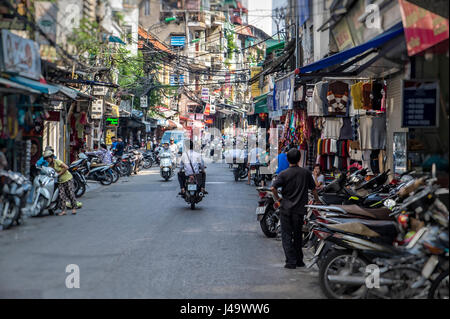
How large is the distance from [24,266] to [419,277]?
505 cm

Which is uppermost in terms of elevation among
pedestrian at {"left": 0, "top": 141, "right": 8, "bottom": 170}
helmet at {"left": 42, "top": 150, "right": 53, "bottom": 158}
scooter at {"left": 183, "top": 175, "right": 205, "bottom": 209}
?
pedestrian at {"left": 0, "top": 141, "right": 8, "bottom": 170}

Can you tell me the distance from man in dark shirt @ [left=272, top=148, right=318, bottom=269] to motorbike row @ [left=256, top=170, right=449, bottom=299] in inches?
27.4

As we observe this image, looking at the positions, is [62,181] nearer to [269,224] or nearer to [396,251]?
[269,224]

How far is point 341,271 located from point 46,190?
26.4ft

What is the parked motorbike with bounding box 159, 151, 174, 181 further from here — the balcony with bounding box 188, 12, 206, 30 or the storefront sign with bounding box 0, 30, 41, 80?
the storefront sign with bounding box 0, 30, 41, 80

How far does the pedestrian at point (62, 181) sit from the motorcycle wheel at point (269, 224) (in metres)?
5.20

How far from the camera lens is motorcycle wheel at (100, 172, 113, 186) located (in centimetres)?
2250

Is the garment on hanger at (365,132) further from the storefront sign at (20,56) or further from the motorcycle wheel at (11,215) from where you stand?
the storefront sign at (20,56)

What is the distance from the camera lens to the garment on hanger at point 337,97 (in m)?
14.5

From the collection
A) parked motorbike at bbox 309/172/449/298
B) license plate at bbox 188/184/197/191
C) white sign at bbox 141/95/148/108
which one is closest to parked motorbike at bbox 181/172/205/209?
license plate at bbox 188/184/197/191

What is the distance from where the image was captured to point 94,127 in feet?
94.7

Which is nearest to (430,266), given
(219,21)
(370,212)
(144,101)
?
(370,212)

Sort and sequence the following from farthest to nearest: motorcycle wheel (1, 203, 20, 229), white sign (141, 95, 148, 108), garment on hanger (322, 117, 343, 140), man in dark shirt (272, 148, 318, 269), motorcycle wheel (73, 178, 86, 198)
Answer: white sign (141, 95, 148, 108) → motorcycle wheel (73, 178, 86, 198) → garment on hanger (322, 117, 343, 140) → man in dark shirt (272, 148, 318, 269) → motorcycle wheel (1, 203, 20, 229)
